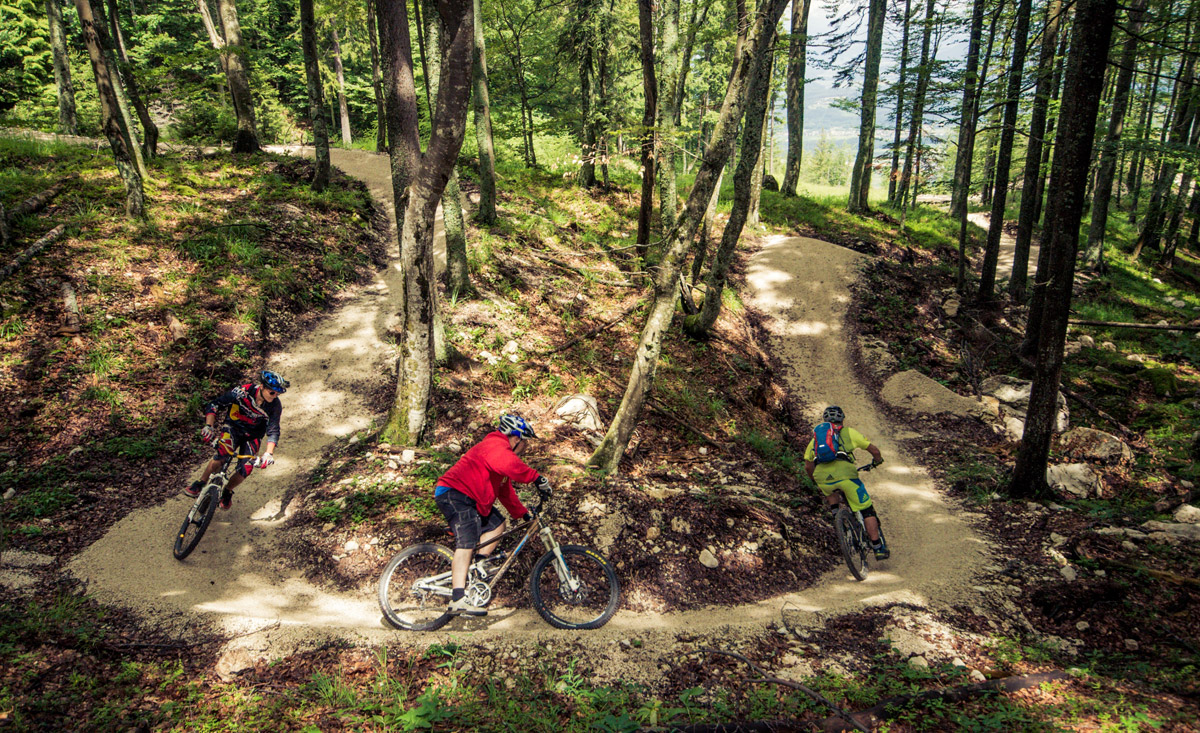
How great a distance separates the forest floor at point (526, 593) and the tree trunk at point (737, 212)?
1830 mm

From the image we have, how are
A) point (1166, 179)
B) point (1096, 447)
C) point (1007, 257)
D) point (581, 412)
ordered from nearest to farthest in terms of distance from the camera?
point (1096, 447) → point (581, 412) → point (1166, 179) → point (1007, 257)

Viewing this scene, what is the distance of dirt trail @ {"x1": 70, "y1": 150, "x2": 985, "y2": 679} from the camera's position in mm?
5375

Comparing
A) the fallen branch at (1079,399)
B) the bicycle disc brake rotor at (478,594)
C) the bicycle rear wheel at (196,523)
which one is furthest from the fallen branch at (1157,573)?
the bicycle rear wheel at (196,523)

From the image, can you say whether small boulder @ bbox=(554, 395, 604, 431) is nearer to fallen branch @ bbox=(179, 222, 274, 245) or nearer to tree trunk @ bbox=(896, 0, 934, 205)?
fallen branch @ bbox=(179, 222, 274, 245)

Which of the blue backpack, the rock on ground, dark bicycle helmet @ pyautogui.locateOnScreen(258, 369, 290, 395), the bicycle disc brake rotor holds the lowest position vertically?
the rock on ground

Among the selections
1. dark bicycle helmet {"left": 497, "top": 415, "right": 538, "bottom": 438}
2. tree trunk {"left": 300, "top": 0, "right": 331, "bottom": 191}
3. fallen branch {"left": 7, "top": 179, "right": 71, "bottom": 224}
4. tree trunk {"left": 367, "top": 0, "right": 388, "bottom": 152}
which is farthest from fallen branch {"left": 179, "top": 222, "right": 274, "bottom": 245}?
dark bicycle helmet {"left": 497, "top": 415, "right": 538, "bottom": 438}

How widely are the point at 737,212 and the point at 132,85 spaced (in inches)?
691

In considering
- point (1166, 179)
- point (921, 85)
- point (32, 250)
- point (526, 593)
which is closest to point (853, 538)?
point (526, 593)

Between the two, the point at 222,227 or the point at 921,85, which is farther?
the point at 921,85

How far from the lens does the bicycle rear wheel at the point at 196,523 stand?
6512 mm

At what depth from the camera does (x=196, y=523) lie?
664 centimetres

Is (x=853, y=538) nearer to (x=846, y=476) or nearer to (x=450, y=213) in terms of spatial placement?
(x=846, y=476)

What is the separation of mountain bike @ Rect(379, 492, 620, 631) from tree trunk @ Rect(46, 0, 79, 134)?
23.9 metres

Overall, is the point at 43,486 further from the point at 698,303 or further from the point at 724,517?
the point at 698,303
